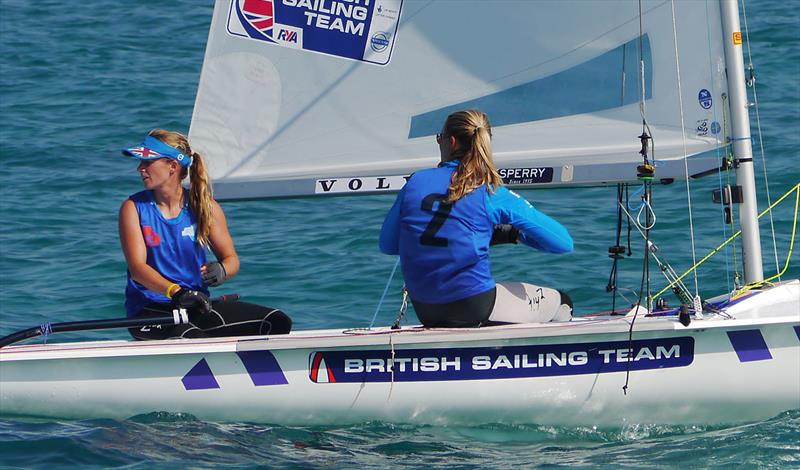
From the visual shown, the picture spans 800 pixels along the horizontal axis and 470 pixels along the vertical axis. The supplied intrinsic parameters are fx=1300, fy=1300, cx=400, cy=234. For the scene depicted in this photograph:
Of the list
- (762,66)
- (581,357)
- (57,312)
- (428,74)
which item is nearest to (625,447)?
(581,357)

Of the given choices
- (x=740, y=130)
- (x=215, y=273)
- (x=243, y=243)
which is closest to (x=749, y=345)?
(x=740, y=130)

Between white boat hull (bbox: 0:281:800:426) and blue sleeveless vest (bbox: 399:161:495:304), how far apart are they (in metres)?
0.19

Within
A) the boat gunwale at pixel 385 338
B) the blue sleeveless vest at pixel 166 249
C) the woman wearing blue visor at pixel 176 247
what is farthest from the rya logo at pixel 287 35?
the boat gunwale at pixel 385 338

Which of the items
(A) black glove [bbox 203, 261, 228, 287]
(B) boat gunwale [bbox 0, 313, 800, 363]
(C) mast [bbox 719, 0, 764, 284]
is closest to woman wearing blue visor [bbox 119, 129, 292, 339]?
(A) black glove [bbox 203, 261, 228, 287]

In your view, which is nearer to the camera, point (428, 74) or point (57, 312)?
point (428, 74)

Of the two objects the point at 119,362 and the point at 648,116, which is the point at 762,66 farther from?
the point at 119,362

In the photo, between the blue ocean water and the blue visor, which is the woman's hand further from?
the blue ocean water

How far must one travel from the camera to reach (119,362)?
514 centimetres

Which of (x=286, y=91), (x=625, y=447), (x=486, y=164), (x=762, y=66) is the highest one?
(x=762, y=66)

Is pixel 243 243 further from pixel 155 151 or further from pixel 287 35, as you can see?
pixel 155 151

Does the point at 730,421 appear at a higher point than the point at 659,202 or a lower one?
lower

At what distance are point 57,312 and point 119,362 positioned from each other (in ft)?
7.26

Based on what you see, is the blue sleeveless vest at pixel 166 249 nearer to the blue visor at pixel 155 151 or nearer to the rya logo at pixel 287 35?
the blue visor at pixel 155 151

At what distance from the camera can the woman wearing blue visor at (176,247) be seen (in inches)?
206
